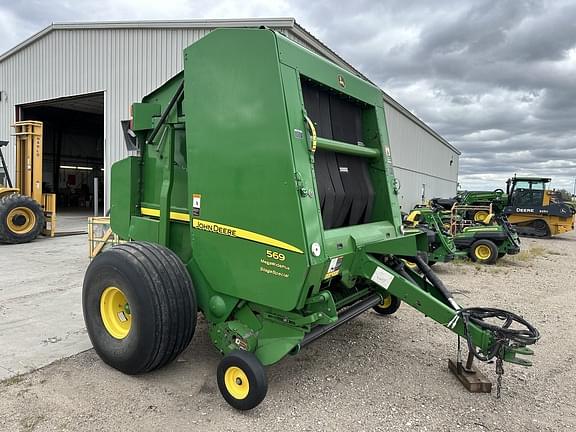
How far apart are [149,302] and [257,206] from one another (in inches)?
38.1

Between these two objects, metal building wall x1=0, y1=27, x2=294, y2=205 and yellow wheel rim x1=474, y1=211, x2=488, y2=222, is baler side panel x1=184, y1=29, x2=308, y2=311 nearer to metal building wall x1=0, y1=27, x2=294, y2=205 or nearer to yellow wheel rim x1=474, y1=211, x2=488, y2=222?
metal building wall x1=0, y1=27, x2=294, y2=205

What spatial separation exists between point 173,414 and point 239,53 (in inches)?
93.8

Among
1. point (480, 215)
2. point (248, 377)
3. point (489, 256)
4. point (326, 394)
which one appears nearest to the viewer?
point (248, 377)

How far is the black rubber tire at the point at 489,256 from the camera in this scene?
905 cm

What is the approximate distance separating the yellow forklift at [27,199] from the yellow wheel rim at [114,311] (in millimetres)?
7519

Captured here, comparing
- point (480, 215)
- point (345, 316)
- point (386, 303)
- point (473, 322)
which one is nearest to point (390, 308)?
point (386, 303)

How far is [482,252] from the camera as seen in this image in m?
9.29

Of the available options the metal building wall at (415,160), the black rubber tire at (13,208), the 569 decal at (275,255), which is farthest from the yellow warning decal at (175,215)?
the metal building wall at (415,160)

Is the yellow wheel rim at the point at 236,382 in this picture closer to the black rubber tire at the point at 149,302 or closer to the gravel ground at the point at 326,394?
the gravel ground at the point at 326,394

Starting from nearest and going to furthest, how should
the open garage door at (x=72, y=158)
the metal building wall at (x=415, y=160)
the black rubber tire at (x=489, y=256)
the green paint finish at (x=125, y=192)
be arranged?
the green paint finish at (x=125, y=192) → the black rubber tire at (x=489, y=256) → the metal building wall at (x=415, y=160) → the open garage door at (x=72, y=158)

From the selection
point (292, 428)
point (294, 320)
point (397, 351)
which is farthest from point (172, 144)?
point (397, 351)

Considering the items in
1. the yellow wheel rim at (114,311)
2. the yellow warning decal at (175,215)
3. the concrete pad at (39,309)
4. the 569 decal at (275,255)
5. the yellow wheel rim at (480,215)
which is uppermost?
the yellow warning decal at (175,215)

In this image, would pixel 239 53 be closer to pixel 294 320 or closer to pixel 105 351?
pixel 294 320

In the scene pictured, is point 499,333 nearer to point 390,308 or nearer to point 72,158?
point 390,308
